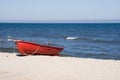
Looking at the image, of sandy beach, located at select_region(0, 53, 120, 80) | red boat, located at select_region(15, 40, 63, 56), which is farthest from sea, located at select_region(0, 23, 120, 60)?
sandy beach, located at select_region(0, 53, 120, 80)

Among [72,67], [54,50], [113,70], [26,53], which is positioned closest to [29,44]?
[26,53]

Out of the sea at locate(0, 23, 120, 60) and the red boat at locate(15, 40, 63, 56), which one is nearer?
the red boat at locate(15, 40, 63, 56)

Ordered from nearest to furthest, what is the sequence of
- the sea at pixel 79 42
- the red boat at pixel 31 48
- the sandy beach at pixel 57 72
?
the sandy beach at pixel 57 72 < the red boat at pixel 31 48 < the sea at pixel 79 42

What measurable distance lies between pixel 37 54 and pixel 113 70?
789 centimetres

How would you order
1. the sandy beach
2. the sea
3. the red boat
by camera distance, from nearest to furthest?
the sandy beach, the red boat, the sea

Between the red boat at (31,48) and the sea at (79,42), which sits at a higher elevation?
the red boat at (31,48)

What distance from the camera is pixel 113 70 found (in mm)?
11875

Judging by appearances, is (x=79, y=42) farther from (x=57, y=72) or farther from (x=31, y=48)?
(x=57, y=72)

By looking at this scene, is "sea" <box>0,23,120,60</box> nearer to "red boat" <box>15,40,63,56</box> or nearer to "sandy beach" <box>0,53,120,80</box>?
"red boat" <box>15,40,63,56</box>

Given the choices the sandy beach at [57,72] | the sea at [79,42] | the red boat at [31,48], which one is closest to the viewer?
the sandy beach at [57,72]

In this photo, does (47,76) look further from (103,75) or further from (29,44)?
(29,44)

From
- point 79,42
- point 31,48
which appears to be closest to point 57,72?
point 31,48

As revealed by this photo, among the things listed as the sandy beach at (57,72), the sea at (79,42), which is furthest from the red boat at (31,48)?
the sandy beach at (57,72)

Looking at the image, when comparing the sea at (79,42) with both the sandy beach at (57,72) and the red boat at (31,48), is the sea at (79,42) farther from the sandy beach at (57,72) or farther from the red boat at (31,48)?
the sandy beach at (57,72)
